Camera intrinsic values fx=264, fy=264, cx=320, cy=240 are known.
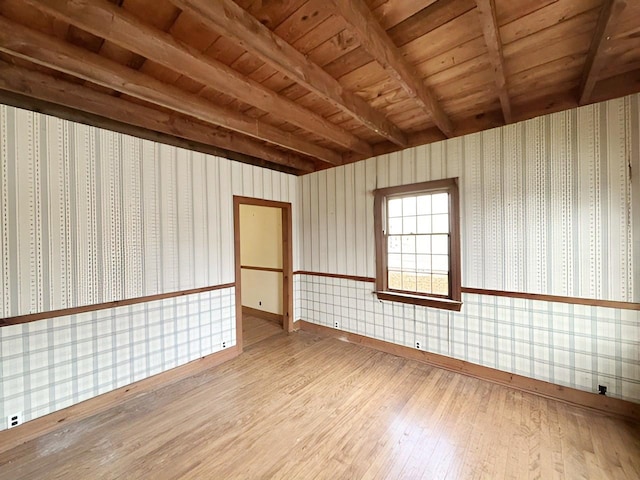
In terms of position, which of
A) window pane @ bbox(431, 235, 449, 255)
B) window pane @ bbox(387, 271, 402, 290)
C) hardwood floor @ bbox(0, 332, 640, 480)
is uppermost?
window pane @ bbox(431, 235, 449, 255)

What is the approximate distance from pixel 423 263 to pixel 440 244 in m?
0.31

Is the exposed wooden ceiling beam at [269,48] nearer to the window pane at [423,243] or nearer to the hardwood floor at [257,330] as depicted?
the window pane at [423,243]

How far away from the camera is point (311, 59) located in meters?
1.87

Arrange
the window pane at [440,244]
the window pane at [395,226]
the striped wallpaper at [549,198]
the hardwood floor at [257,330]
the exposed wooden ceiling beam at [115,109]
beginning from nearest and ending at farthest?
1. the exposed wooden ceiling beam at [115,109]
2. the striped wallpaper at [549,198]
3. the window pane at [440,244]
4. the window pane at [395,226]
5. the hardwood floor at [257,330]

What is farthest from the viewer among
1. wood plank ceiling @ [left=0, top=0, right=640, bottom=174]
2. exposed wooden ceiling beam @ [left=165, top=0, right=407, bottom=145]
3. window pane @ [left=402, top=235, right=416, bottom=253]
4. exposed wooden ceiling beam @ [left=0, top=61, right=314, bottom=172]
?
window pane @ [left=402, top=235, right=416, bottom=253]

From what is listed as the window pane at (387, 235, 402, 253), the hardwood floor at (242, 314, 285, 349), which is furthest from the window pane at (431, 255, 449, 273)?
the hardwood floor at (242, 314, 285, 349)

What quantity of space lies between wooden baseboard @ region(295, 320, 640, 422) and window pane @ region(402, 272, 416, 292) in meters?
0.75

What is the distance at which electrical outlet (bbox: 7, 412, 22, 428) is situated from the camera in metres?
1.98

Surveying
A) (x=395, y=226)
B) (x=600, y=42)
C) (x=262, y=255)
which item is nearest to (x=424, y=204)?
(x=395, y=226)

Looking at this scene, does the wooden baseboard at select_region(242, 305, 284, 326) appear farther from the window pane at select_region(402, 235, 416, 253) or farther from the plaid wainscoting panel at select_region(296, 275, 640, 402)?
the window pane at select_region(402, 235, 416, 253)

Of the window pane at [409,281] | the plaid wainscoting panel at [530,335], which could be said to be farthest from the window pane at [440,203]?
the plaid wainscoting panel at [530,335]

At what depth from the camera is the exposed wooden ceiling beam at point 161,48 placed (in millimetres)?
1316

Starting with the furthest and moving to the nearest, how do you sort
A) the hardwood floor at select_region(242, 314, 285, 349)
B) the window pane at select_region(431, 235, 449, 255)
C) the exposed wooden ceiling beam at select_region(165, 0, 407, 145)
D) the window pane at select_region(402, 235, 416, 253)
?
the hardwood floor at select_region(242, 314, 285, 349)
the window pane at select_region(402, 235, 416, 253)
the window pane at select_region(431, 235, 449, 255)
the exposed wooden ceiling beam at select_region(165, 0, 407, 145)

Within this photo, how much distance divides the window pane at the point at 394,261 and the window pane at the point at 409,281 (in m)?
0.14
